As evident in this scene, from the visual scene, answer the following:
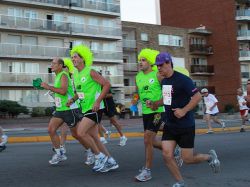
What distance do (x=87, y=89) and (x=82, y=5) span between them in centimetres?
4314

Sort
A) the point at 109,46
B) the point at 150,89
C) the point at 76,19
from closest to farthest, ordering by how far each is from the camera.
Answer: the point at 150,89 → the point at 76,19 → the point at 109,46

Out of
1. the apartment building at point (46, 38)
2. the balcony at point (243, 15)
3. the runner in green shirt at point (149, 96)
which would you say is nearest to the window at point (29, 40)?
the apartment building at point (46, 38)

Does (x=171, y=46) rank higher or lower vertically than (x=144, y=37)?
lower

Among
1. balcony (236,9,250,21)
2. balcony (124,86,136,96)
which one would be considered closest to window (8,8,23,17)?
balcony (124,86,136,96)

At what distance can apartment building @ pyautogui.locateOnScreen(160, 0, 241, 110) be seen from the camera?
2376 inches

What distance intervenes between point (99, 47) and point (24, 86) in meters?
11.1

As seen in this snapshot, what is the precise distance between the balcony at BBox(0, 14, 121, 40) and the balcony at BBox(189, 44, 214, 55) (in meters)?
12.5

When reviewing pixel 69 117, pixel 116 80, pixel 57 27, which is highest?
pixel 57 27

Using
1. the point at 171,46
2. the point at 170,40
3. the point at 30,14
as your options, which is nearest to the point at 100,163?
the point at 30,14

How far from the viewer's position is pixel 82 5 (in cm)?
4928

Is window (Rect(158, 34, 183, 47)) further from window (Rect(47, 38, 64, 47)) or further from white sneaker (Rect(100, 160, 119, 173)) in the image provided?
white sneaker (Rect(100, 160, 119, 173))

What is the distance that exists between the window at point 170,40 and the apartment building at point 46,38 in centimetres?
698

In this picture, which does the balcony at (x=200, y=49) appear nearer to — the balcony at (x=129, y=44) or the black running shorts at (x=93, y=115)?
the balcony at (x=129, y=44)

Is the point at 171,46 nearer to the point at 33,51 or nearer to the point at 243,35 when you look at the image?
the point at 243,35
